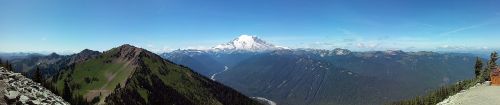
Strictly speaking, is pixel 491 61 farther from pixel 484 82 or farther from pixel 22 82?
pixel 22 82

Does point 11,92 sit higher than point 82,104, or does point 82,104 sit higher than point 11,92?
point 11,92

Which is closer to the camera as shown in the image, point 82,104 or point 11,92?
point 11,92

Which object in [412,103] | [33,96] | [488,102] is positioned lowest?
[412,103]

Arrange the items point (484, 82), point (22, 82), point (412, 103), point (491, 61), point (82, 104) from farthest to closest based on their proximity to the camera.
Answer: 1. point (412, 103)
2. point (491, 61)
3. point (484, 82)
4. point (82, 104)
5. point (22, 82)

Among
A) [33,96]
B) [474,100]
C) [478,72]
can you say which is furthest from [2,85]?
[478,72]

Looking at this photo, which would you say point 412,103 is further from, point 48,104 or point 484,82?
point 48,104

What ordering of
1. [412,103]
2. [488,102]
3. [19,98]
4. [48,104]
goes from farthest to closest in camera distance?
[412,103]
[488,102]
[48,104]
[19,98]

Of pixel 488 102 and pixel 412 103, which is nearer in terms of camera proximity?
pixel 488 102

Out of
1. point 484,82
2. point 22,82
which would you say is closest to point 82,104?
point 22,82

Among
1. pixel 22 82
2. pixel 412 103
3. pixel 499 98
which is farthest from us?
pixel 412 103
